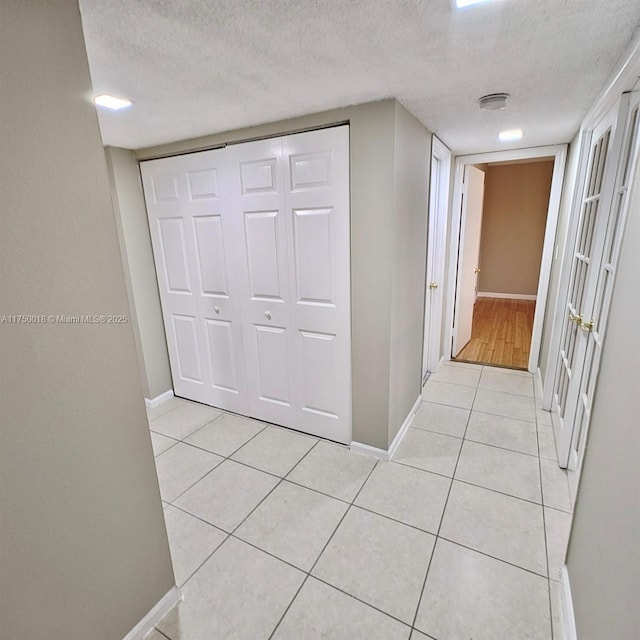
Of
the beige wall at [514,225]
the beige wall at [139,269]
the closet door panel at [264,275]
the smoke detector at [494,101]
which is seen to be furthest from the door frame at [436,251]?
the beige wall at [514,225]

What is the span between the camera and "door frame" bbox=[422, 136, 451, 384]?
2.98 meters

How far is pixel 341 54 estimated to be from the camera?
52.9 inches

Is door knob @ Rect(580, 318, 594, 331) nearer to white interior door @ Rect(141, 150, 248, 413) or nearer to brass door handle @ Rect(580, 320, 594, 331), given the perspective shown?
brass door handle @ Rect(580, 320, 594, 331)

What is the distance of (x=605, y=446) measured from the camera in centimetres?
116

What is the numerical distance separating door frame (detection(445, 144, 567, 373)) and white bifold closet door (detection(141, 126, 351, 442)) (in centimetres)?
191

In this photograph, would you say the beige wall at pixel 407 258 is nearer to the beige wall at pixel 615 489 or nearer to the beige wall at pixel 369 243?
the beige wall at pixel 369 243

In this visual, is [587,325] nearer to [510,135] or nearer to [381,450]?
[381,450]

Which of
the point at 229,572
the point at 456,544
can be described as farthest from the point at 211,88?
the point at 456,544

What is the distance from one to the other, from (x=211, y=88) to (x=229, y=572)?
2207mm

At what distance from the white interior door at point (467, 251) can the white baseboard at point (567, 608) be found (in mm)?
2691

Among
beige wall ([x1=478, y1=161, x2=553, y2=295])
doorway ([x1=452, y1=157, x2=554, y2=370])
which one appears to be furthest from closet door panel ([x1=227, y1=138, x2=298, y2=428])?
beige wall ([x1=478, y1=161, x2=553, y2=295])

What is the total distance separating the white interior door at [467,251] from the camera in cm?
370

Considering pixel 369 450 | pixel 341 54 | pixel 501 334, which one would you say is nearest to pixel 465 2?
pixel 341 54

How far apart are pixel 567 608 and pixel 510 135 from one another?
2824mm
